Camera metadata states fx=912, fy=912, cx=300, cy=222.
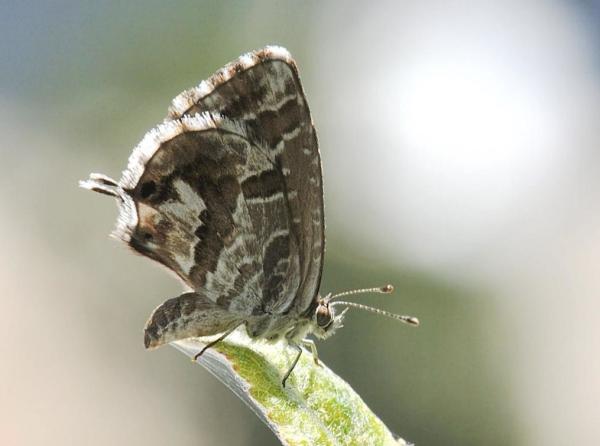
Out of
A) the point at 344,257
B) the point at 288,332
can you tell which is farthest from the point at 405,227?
the point at 288,332

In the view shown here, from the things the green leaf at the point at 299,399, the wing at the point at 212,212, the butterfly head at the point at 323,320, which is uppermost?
the wing at the point at 212,212

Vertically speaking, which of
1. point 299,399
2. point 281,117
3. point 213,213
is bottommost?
point 299,399

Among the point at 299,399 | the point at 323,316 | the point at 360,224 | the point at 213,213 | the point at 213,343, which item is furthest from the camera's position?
the point at 360,224

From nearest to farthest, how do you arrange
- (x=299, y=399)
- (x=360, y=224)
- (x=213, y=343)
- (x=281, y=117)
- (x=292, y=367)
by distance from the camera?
Result: (x=299, y=399) → (x=292, y=367) → (x=213, y=343) → (x=281, y=117) → (x=360, y=224)

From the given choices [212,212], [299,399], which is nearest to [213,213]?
[212,212]

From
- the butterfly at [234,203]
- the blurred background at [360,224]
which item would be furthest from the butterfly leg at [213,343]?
the blurred background at [360,224]

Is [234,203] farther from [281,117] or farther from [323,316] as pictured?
[323,316]

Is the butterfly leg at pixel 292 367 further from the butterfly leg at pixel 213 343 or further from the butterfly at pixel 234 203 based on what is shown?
the butterfly leg at pixel 213 343
